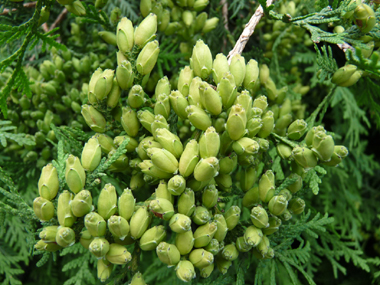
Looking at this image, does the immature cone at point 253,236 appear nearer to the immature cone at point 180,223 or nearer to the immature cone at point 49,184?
the immature cone at point 180,223

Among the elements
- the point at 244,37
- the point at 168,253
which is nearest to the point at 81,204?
the point at 168,253

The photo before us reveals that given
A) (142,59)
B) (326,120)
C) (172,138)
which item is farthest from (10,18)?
(326,120)

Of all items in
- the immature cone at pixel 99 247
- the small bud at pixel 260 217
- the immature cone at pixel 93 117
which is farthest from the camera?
the immature cone at pixel 93 117

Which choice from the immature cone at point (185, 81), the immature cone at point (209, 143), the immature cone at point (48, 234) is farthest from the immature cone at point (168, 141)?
the immature cone at point (48, 234)

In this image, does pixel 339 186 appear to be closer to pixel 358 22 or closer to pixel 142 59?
pixel 358 22

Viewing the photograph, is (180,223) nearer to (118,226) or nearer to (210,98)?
(118,226)
